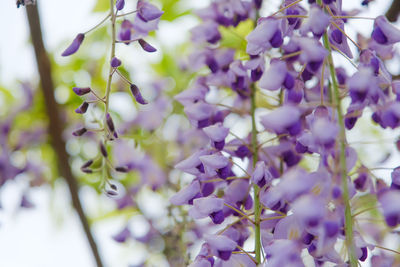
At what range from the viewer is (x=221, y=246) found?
1.67ft

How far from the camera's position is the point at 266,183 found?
568mm

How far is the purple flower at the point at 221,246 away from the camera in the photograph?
1.67ft

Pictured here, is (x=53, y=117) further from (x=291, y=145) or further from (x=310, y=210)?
(x=310, y=210)

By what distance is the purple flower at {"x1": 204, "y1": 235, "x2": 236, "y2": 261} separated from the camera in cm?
51

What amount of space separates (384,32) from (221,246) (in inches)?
10.5

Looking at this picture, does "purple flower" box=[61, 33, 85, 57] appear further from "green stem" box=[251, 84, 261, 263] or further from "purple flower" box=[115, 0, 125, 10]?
"green stem" box=[251, 84, 261, 263]

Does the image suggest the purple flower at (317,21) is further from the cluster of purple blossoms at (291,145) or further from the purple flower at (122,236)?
the purple flower at (122,236)

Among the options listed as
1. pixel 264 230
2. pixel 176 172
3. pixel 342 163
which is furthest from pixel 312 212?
pixel 176 172

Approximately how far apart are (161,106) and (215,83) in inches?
17.8

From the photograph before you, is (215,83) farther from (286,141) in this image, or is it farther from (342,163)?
(342,163)

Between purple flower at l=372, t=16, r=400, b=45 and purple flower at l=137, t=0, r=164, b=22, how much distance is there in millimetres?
241

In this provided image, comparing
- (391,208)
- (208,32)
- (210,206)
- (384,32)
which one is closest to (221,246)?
(210,206)

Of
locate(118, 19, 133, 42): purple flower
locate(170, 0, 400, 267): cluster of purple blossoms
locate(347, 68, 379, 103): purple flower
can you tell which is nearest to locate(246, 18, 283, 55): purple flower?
locate(170, 0, 400, 267): cluster of purple blossoms

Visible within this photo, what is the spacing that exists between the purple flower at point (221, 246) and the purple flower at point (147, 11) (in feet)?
0.88
